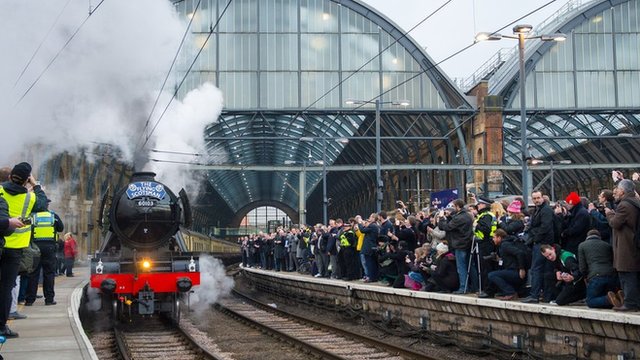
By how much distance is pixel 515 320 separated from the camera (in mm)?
10219

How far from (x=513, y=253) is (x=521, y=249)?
0.48 feet

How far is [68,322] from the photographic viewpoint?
1111 centimetres

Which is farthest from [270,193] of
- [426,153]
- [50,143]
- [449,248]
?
[449,248]

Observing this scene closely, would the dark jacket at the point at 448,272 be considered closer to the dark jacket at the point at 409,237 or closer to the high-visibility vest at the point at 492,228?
the high-visibility vest at the point at 492,228

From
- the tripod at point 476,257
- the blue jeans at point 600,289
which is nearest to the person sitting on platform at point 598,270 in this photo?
the blue jeans at point 600,289

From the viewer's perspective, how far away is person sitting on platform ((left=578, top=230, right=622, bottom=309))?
9.27 meters

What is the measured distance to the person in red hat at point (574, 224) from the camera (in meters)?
10.2

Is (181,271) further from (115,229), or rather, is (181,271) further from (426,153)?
(426,153)

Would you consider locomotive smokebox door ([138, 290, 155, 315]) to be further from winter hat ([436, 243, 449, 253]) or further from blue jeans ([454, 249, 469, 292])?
blue jeans ([454, 249, 469, 292])

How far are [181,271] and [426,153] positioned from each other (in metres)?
28.9

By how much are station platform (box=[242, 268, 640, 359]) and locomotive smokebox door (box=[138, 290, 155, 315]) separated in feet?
13.4

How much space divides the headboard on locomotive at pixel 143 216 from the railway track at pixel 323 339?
2.63 m

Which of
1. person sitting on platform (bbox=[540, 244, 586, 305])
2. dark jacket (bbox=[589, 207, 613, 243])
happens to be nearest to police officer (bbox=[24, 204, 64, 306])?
person sitting on platform (bbox=[540, 244, 586, 305])

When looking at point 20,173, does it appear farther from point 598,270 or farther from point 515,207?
point 515,207
